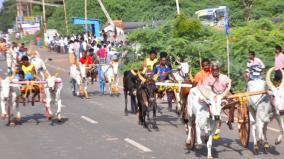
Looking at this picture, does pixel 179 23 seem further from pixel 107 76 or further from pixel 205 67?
pixel 205 67

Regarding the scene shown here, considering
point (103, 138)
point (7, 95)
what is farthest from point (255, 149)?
point (7, 95)

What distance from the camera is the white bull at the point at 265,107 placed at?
11125 millimetres

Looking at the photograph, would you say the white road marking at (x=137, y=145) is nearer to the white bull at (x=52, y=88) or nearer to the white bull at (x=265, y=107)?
the white bull at (x=265, y=107)

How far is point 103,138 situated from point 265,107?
4427 mm

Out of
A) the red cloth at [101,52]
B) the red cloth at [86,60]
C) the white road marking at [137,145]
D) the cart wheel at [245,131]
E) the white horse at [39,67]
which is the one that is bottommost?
the white road marking at [137,145]

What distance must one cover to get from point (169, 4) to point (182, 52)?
25881 millimetres

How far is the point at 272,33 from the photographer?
23.1 metres

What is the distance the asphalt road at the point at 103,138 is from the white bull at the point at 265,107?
0.42 meters

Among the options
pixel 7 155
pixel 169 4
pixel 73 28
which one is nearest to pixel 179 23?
pixel 7 155

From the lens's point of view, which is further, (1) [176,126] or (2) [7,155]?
(1) [176,126]

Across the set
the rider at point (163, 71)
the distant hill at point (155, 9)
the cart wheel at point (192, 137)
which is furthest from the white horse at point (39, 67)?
the distant hill at point (155, 9)

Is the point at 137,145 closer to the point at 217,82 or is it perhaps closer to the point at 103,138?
the point at 103,138

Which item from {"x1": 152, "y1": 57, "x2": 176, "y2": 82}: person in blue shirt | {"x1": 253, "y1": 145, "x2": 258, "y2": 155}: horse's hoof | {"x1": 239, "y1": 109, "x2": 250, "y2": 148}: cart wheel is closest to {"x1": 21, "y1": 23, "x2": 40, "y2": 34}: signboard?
{"x1": 152, "y1": 57, "x2": 176, "y2": 82}: person in blue shirt

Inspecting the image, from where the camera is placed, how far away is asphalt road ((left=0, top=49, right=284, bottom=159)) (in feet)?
40.8
